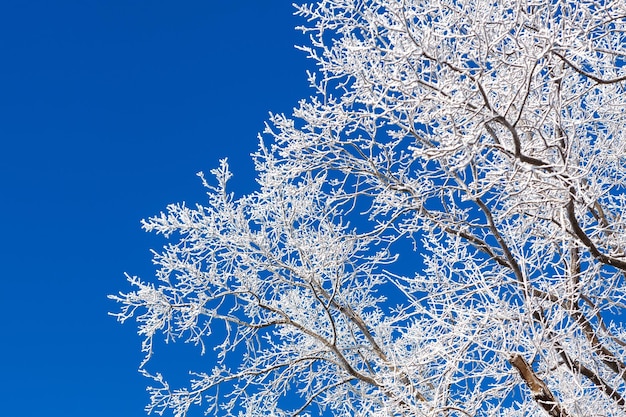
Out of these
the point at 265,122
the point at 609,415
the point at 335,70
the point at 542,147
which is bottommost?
the point at 609,415

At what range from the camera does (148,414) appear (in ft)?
26.7

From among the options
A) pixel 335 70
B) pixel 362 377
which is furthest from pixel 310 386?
pixel 335 70

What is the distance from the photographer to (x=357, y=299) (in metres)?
9.06

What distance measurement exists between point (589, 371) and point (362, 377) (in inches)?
96.5

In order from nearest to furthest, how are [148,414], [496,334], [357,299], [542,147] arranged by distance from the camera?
[542,147] < [496,334] < [148,414] < [357,299]

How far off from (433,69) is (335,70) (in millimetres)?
1333

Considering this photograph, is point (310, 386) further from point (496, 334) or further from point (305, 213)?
point (496, 334)

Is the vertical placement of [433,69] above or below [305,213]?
below

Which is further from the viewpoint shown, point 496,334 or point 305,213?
point 305,213

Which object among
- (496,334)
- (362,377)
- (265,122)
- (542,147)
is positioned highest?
(265,122)

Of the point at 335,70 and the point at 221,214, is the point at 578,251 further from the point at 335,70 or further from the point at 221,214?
the point at 221,214

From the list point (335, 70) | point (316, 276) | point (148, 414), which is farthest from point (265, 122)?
point (148, 414)

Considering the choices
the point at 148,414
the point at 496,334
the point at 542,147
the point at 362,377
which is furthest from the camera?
the point at 148,414

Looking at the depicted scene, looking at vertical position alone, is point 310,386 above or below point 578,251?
above
